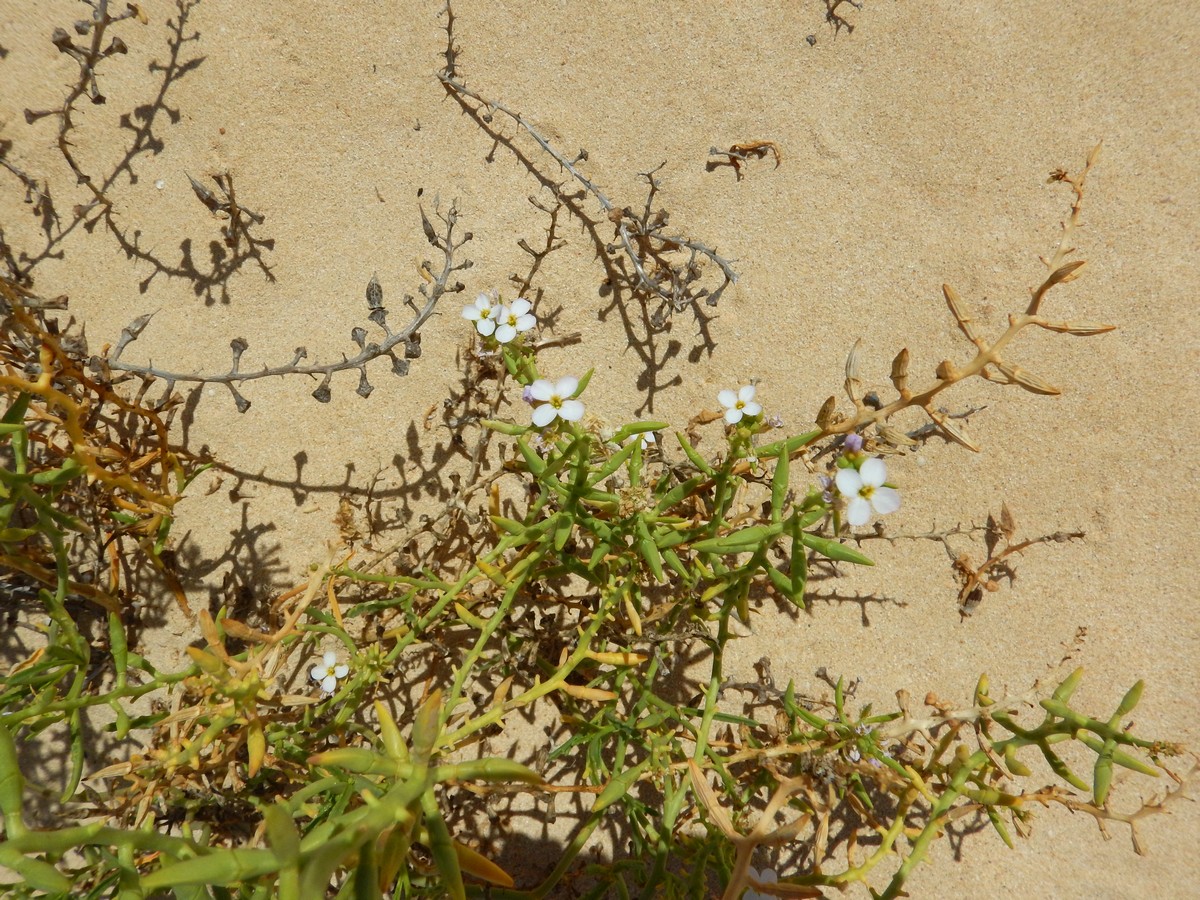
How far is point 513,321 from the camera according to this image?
6.54ft

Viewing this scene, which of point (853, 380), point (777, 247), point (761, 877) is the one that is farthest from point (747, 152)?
point (761, 877)

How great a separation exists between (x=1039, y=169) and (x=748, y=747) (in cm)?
229

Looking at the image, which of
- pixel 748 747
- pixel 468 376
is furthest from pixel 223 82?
pixel 748 747

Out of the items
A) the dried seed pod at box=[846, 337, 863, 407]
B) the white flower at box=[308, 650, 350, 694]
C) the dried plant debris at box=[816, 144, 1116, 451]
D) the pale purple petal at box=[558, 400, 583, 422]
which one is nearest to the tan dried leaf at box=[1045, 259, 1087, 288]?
the dried plant debris at box=[816, 144, 1116, 451]

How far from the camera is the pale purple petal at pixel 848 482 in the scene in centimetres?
125

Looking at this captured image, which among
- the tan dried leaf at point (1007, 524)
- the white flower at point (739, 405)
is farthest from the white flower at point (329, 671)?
the tan dried leaf at point (1007, 524)

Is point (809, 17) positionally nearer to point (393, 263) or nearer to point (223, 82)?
point (393, 263)

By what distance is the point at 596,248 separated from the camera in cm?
261

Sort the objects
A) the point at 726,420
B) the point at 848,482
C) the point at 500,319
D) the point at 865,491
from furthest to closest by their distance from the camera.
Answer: the point at 500,319 < the point at 726,420 < the point at 865,491 < the point at 848,482

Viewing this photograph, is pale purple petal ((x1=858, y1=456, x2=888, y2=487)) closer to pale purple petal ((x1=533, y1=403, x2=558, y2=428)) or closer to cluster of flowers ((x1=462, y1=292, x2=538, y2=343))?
pale purple petal ((x1=533, y1=403, x2=558, y2=428))

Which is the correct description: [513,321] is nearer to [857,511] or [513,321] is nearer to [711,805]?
[857,511]

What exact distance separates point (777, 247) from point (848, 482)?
1.58 m

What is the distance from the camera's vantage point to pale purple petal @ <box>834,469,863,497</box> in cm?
125

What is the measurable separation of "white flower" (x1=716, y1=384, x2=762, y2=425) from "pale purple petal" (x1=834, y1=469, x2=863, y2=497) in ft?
1.28
